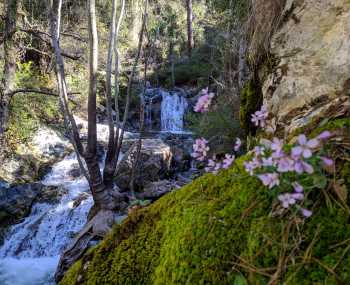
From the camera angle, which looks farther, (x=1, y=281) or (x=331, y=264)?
(x=1, y=281)

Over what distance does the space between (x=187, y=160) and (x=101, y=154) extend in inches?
102

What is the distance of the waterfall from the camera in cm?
1739

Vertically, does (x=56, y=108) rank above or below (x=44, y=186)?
above

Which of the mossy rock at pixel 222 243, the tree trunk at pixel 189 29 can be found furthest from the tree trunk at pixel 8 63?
the tree trunk at pixel 189 29

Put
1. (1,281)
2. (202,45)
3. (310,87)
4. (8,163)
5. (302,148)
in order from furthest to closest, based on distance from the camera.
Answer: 1. (202,45)
2. (8,163)
3. (1,281)
4. (310,87)
5. (302,148)

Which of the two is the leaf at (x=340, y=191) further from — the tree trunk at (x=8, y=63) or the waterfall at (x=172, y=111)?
the waterfall at (x=172, y=111)

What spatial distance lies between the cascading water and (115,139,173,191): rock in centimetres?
91

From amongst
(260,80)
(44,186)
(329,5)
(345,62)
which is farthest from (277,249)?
(44,186)

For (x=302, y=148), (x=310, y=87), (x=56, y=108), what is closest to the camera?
(x=302, y=148)

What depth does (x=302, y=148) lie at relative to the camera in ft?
3.11

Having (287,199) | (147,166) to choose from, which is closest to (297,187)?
(287,199)

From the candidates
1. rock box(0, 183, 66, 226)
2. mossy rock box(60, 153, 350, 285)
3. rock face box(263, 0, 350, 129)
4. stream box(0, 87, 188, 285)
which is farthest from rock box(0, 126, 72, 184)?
mossy rock box(60, 153, 350, 285)

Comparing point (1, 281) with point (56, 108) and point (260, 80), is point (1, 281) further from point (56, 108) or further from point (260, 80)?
point (56, 108)

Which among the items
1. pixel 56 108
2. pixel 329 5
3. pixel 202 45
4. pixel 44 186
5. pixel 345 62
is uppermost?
pixel 202 45
